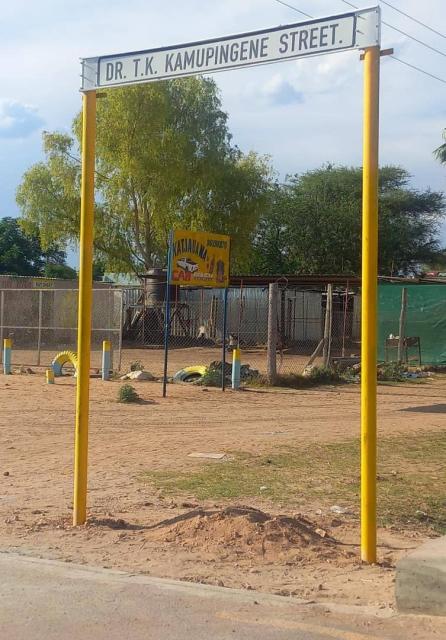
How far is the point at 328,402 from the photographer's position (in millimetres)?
16359

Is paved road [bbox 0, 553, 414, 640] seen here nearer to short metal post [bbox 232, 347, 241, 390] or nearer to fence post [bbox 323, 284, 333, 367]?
short metal post [bbox 232, 347, 241, 390]

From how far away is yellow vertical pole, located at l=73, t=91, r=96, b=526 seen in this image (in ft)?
22.3

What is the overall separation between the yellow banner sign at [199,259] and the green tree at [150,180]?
18.4 metres

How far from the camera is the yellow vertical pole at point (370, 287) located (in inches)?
227

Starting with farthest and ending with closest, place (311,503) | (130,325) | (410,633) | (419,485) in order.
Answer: (130,325) < (419,485) < (311,503) < (410,633)

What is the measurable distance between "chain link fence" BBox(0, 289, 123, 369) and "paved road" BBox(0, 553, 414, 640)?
14.6 meters

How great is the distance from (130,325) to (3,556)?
28310 mm

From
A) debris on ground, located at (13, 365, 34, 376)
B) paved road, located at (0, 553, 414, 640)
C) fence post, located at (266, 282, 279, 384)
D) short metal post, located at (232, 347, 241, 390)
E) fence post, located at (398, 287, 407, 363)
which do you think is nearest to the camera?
paved road, located at (0, 553, 414, 640)

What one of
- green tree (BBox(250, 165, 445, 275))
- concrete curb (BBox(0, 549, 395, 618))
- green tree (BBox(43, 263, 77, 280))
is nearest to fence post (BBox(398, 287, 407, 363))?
concrete curb (BBox(0, 549, 395, 618))

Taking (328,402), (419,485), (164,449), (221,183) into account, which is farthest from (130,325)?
(419,485)

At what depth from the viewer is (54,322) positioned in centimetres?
2511

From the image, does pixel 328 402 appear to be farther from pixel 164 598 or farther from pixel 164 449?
pixel 164 598

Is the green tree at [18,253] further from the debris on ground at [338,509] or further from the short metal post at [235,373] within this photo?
the debris on ground at [338,509]

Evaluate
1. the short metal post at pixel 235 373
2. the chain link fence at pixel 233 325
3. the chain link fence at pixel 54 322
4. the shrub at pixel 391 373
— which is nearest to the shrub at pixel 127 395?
the short metal post at pixel 235 373
